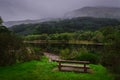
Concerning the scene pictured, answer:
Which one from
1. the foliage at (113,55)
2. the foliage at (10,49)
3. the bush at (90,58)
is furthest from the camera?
the bush at (90,58)

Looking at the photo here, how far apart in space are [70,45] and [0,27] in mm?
11855

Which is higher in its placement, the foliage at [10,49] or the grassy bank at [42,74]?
the foliage at [10,49]

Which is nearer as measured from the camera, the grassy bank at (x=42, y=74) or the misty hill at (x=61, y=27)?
the grassy bank at (x=42, y=74)

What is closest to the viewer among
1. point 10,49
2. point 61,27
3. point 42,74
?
point 42,74

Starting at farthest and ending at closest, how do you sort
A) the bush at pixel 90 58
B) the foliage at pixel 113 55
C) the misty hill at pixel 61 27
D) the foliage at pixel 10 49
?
the misty hill at pixel 61 27, the bush at pixel 90 58, the foliage at pixel 10 49, the foliage at pixel 113 55

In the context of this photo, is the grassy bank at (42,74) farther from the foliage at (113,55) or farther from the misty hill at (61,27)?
the misty hill at (61,27)

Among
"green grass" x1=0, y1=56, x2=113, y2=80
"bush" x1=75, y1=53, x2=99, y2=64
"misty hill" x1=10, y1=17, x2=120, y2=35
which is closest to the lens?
"green grass" x1=0, y1=56, x2=113, y2=80

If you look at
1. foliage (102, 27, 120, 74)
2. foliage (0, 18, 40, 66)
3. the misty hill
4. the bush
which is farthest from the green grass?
the misty hill

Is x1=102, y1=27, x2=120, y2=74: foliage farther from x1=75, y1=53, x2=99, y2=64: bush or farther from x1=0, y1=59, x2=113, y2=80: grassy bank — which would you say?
x1=75, y1=53, x2=99, y2=64: bush

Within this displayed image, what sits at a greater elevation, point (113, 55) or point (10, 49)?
point (10, 49)

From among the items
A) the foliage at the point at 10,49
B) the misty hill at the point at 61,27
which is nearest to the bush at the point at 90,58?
the foliage at the point at 10,49

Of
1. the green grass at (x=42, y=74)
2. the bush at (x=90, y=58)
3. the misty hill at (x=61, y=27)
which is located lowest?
the misty hill at (x=61, y=27)

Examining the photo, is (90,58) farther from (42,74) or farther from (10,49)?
(42,74)

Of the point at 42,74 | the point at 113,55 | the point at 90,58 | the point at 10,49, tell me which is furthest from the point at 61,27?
the point at 42,74
